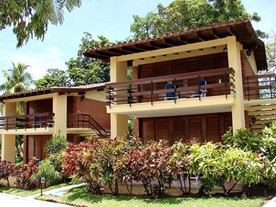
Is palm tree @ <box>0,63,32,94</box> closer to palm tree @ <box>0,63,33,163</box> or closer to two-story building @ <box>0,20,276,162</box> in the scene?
palm tree @ <box>0,63,33,163</box>

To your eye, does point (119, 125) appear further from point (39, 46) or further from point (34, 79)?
point (34, 79)

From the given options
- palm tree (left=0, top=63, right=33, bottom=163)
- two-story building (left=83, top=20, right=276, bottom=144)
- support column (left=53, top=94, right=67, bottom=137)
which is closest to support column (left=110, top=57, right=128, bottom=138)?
two-story building (left=83, top=20, right=276, bottom=144)

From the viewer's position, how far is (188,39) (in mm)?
15859

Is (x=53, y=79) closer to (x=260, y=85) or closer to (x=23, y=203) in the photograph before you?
(x=23, y=203)

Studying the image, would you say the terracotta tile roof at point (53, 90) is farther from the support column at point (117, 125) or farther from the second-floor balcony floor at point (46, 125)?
the support column at point (117, 125)

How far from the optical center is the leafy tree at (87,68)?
41.1 metres

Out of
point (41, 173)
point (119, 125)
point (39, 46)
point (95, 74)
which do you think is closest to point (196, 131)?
point (119, 125)

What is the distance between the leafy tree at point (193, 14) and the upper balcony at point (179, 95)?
12.1 metres

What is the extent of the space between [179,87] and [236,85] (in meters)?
3.02

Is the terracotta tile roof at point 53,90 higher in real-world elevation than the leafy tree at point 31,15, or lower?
higher

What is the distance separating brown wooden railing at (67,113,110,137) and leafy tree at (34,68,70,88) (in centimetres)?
1701

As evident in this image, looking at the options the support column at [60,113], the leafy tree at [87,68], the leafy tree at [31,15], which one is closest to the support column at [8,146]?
the support column at [60,113]

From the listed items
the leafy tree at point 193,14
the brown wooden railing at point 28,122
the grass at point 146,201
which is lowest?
the grass at point 146,201

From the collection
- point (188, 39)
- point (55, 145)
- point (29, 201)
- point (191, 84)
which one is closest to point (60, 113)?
point (55, 145)
